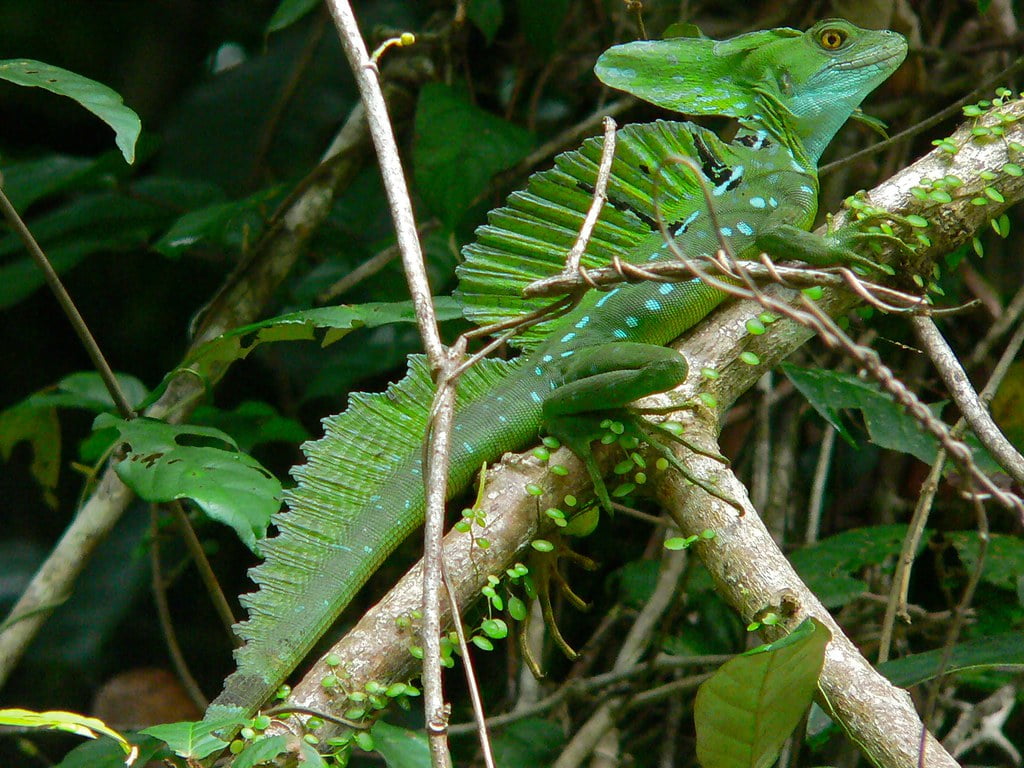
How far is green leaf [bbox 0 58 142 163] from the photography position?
70.4 inches

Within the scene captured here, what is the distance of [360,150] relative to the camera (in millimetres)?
3459

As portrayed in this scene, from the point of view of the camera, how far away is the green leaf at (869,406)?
2.58 meters

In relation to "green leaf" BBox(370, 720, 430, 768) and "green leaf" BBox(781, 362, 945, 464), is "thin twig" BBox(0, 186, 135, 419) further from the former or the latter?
"green leaf" BBox(781, 362, 945, 464)

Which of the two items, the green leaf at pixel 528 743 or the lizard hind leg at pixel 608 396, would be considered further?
the green leaf at pixel 528 743

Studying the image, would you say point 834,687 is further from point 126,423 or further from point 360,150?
point 360,150

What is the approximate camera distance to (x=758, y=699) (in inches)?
62.6

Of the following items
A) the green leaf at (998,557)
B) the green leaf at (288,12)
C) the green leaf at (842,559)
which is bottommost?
the green leaf at (998,557)

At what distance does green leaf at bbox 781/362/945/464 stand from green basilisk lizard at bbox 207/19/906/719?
385 millimetres

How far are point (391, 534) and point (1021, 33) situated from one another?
295 centimetres

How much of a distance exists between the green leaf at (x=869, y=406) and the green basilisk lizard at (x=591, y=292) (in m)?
0.39

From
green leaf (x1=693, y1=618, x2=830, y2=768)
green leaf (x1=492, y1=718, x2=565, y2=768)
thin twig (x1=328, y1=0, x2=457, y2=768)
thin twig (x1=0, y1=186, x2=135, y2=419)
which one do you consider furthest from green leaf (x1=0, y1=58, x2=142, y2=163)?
green leaf (x1=492, y1=718, x2=565, y2=768)

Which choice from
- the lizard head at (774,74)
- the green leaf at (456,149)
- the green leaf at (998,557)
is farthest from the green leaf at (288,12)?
the green leaf at (998,557)

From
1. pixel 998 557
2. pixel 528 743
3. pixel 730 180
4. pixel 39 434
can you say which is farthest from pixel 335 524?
pixel 998 557

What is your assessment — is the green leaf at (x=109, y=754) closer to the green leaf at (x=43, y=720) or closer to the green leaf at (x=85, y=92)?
the green leaf at (x=43, y=720)
